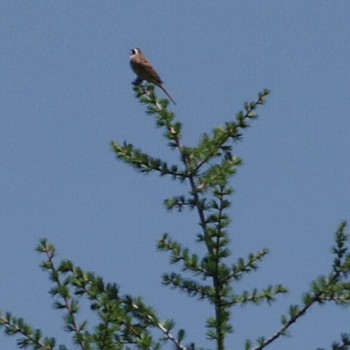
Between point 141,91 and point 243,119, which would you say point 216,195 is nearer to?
point 243,119

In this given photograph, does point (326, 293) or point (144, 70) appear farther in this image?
point (144, 70)

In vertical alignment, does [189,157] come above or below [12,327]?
above

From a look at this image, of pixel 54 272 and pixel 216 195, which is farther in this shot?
pixel 216 195

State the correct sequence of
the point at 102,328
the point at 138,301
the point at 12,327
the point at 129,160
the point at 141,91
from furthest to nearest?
the point at 141,91, the point at 129,160, the point at 138,301, the point at 12,327, the point at 102,328

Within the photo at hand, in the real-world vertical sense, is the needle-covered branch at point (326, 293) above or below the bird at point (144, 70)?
below

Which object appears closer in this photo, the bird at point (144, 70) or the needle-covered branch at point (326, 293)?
the needle-covered branch at point (326, 293)

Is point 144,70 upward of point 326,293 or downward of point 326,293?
upward

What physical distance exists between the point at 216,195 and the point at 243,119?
62cm

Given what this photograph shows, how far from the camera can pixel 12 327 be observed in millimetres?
6539

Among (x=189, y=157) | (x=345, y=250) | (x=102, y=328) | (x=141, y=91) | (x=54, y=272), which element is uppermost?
(x=141, y=91)

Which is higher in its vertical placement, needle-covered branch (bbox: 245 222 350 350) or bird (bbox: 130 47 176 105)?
bird (bbox: 130 47 176 105)

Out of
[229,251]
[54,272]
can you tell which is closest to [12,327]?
[54,272]

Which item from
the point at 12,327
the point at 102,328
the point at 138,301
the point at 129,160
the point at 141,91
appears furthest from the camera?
the point at 141,91

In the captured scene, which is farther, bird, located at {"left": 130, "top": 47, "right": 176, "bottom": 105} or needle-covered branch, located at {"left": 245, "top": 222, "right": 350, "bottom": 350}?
bird, located at {"left": 130, "top": 47, "right": 176, "bottom": 105}
